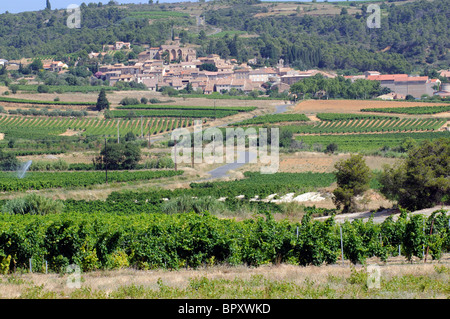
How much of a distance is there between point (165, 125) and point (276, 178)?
26260mm

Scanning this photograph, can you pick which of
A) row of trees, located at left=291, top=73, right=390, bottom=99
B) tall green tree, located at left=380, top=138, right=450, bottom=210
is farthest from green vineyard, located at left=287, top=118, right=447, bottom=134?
tall green tree, located at left=380, top=138, right=450, bottom=210

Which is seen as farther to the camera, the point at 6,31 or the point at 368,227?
the point at 6,31

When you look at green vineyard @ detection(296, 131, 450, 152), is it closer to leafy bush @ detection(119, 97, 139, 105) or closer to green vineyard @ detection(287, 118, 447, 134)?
green vineyard @ detection(287, 118, 447, 134)

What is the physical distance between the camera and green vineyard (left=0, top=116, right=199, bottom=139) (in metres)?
61.6

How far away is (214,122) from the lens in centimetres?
6562

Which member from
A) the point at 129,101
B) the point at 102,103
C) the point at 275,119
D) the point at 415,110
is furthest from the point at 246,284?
the point at 129,101

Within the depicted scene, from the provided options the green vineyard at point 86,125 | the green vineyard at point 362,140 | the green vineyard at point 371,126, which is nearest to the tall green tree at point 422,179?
the green vineyard at point 362,140

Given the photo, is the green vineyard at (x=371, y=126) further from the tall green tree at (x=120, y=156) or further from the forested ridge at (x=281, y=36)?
the forested ridge at (x=281, y=36)

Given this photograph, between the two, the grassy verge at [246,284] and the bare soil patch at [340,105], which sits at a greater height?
the grassy verge at [246,284]

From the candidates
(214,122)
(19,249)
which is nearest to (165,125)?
(214,122)

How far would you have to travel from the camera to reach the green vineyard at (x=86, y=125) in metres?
61.6
